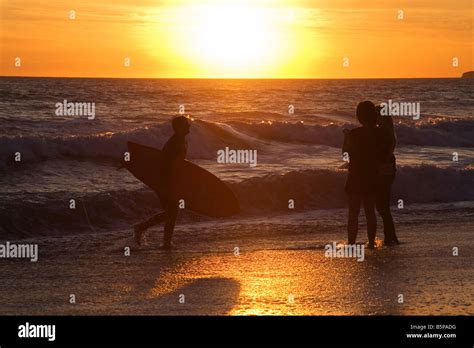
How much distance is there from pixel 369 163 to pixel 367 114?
631 millimetres

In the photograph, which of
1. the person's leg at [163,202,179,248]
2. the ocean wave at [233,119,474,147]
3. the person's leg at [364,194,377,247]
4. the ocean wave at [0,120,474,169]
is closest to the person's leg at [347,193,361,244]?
the person's leg at [364,194,377,247]

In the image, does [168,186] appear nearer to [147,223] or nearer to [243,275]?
[147,223]

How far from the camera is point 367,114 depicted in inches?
431

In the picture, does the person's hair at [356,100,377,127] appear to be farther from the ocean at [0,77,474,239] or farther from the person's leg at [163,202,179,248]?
the ocean at [0,77,474,239]

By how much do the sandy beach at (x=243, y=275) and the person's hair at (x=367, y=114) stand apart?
1710 millimetres

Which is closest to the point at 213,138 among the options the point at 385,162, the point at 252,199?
the point at 252,199

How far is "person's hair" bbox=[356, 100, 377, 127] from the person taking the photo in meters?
10.9

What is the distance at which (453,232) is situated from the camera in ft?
43.1

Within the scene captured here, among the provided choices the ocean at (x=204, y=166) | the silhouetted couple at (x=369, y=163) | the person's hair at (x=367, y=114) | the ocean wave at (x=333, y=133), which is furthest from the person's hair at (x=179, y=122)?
the ocean wave at (x=333, y=133)

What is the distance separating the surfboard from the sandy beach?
44 cm

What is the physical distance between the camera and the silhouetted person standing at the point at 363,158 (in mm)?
10945

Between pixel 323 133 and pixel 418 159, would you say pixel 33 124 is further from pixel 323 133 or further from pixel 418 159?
pixel 418 159
